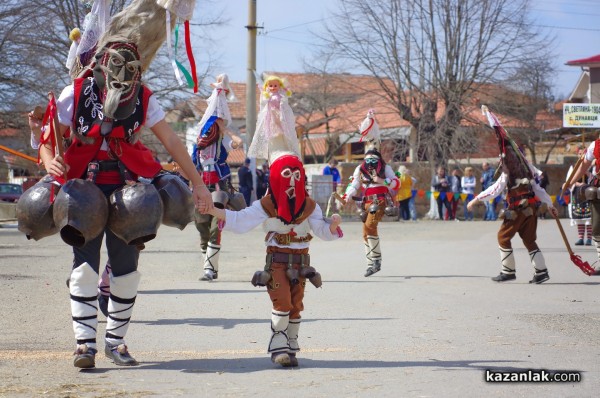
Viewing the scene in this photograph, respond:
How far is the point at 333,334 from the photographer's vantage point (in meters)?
8.00

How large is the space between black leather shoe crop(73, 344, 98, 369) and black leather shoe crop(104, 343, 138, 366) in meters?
0.26

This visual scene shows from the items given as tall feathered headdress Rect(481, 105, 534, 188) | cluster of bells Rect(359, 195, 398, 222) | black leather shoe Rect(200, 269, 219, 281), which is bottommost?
black leather shoe Rect(200, 269, 219, 281)

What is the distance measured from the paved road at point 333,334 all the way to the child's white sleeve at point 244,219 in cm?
94

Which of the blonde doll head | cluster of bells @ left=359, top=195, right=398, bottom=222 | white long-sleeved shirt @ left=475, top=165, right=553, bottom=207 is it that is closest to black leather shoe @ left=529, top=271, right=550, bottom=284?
white long-sleeved shirt @ left=475, top=165, right=553, bottom=207

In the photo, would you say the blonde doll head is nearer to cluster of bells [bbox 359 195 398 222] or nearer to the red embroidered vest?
the red embroidered vest

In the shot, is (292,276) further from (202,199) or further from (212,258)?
(212,258)

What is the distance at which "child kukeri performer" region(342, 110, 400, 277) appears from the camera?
13.7m

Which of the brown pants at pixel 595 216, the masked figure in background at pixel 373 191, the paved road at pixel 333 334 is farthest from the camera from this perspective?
the masked figure in background at pixel 373 191

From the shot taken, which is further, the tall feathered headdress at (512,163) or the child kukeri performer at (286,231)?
the tall feathered headdress at (512,163)

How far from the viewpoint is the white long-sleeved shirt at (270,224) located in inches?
271

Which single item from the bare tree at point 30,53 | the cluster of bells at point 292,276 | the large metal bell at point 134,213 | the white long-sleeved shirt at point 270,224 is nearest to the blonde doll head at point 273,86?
the white long-sleeved shirt at point 270,224

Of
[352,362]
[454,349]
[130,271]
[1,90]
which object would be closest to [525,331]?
[454,349]

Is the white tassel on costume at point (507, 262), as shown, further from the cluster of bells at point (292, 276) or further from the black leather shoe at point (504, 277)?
the cluster of bells at point (292, 276)

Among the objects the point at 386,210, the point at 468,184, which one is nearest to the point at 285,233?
the point at 386,210
